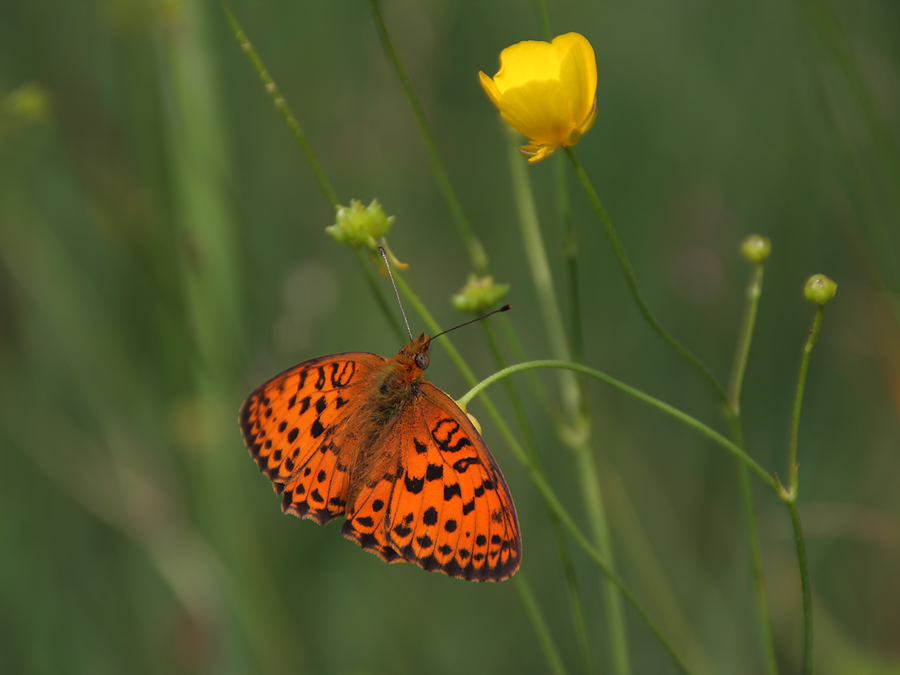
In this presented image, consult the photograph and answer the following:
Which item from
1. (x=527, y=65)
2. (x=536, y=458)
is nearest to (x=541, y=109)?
(x=527, y=65)

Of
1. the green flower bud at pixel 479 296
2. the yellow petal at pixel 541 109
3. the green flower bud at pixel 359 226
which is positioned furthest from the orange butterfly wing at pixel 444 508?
the yellow petal at pixel 541 109

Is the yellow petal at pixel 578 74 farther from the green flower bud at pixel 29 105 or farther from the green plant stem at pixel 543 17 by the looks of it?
the green flower bud at pixel 29 105

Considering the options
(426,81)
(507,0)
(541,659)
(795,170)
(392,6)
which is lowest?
(541,659)

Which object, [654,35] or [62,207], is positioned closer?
[62,207]

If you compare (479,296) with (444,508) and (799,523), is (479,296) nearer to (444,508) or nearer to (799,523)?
(444,508)

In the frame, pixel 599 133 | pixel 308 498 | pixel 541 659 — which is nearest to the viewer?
pixel 308 498

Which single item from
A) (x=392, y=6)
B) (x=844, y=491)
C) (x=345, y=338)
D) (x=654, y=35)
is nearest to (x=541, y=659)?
(x=844, y=491)

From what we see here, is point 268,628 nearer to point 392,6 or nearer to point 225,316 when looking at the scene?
point 225,316

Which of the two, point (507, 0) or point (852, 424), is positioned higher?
point (507, 0)
